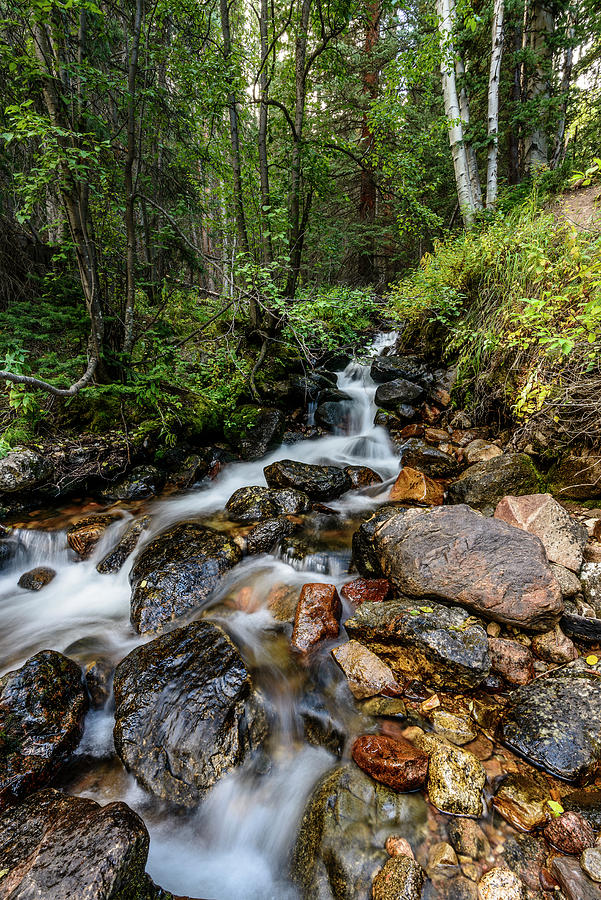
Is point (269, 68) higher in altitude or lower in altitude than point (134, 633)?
higher

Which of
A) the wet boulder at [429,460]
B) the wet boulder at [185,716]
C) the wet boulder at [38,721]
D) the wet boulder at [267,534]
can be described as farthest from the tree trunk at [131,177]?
the wet boulder at [429,460]

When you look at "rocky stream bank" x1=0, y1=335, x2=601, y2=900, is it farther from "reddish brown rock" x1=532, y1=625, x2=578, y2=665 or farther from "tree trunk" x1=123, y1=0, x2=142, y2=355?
"tree trunk" x1=123, y1=0, x2=142, y2=355

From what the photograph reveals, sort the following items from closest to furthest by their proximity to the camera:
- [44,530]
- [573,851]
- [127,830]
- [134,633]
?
[127,830], [573,851], [134,633], [44,530]

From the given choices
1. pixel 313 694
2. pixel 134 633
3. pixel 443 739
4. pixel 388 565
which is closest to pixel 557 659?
pixel 443 739

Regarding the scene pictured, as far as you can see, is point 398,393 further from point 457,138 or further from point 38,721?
point 38,721

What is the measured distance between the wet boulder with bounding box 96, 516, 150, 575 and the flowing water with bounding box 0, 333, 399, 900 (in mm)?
96

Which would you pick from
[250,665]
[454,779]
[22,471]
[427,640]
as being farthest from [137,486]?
[454,779]

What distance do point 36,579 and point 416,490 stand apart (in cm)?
495

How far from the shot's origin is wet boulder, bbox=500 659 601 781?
2.25 metres

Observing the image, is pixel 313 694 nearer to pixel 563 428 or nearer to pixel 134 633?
pixel 134 633

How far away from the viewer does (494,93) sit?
7.14 m

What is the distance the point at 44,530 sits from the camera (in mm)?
4703

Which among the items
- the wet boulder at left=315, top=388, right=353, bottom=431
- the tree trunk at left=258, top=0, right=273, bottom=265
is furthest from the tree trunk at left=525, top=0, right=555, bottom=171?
the wet boulder at left=315, top=388, right=353, bottom=431

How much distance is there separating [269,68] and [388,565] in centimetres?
938
